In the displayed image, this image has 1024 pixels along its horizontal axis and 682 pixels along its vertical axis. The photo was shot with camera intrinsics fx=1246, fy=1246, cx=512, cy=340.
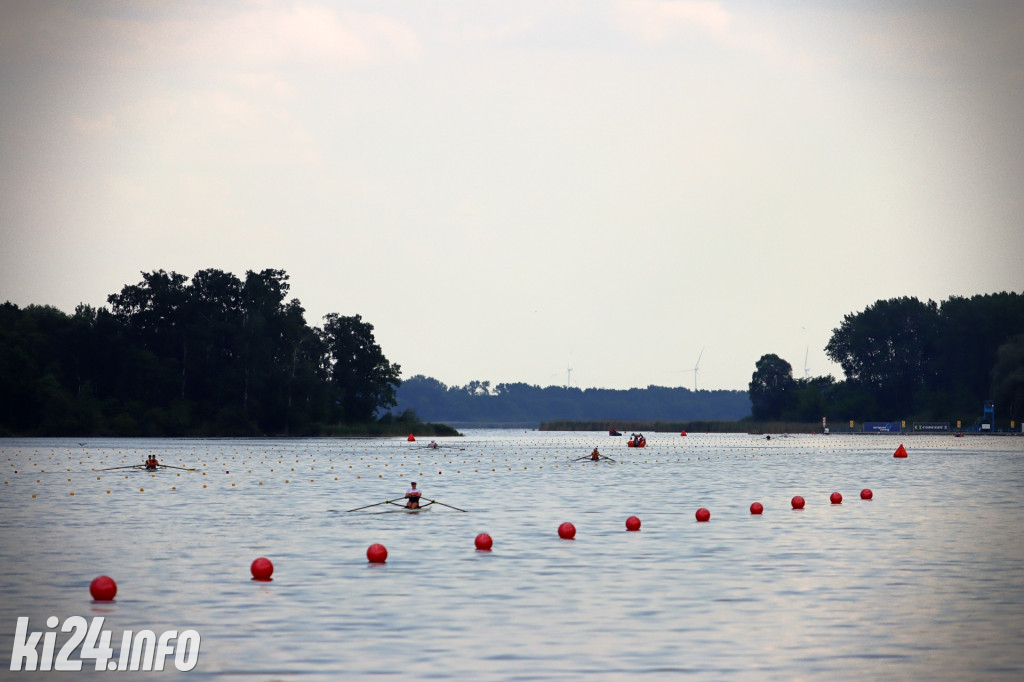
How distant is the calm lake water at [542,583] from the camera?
14195 millimetres

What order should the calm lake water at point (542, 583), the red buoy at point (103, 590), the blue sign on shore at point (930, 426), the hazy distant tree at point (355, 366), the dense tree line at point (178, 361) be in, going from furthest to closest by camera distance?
1. the blue sign on shore at point (930, 426)
2. the hazy distant tree at point (355, 366)
3. the dense tree line at point (178, 361)
4. the red buoy at point (103, 590)
5. the calm lake water at point (542, 583)

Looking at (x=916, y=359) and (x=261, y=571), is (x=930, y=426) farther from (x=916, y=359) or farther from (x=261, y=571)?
(x=261, y=571)

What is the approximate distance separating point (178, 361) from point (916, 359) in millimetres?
108321

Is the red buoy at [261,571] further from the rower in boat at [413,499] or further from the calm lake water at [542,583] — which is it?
the rower in boat at [413,499]

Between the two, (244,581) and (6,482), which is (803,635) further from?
(6,482)

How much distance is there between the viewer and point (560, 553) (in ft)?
81.0

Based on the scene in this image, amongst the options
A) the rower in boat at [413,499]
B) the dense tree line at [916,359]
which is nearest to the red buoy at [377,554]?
the rower in boat at [413,499]

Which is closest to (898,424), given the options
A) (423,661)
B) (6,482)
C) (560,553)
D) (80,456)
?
(80,456)

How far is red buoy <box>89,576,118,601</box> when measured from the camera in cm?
1808

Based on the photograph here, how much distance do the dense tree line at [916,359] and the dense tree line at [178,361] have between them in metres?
84.1

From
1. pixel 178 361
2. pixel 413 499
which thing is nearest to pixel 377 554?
pixel 413 499

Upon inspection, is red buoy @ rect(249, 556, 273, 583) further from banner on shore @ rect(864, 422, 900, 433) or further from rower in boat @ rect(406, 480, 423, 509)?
banner on shore @ rect(864, 422, 900, 433)

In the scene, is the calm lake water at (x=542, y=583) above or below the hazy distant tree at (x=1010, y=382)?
below

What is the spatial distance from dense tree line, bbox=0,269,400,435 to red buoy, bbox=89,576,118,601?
115 meters
